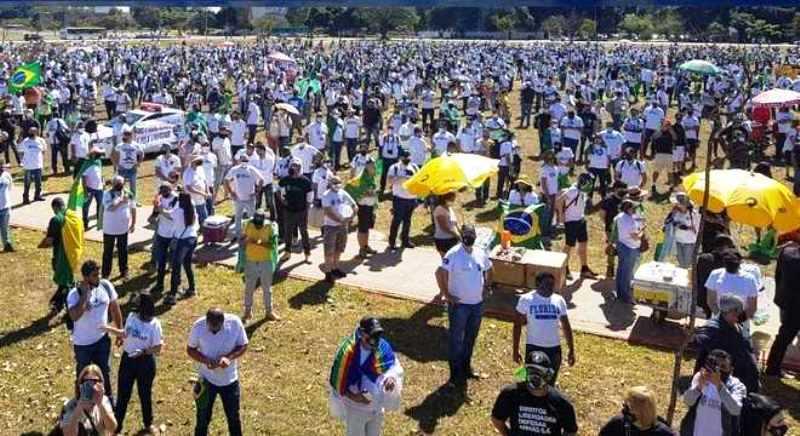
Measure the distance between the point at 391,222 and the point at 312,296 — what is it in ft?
9.97

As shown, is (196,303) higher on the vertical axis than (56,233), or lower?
lower

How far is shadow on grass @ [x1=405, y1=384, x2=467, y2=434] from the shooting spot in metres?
7.67

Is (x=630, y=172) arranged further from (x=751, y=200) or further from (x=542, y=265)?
(x=751, y=200)

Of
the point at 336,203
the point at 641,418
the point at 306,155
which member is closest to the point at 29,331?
the point at 336,203

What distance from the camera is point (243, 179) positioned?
490 inches

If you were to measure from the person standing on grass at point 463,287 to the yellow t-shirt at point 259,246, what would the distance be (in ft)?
7.73

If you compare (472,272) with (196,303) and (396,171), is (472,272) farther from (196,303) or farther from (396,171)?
(396,171)

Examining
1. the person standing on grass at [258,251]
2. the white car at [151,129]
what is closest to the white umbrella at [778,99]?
the person standing on grass at [258,251]

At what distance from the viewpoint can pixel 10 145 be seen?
65.6 ft

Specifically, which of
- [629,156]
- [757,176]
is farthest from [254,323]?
[629,156]

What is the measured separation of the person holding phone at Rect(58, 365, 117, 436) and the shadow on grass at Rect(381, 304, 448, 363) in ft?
13.0

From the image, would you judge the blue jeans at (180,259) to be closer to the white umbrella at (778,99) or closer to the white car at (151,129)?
the white car at (151,129)

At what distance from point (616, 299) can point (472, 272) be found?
136 inches


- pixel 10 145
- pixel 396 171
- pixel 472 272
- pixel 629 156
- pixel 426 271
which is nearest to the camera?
pixel 472 272
